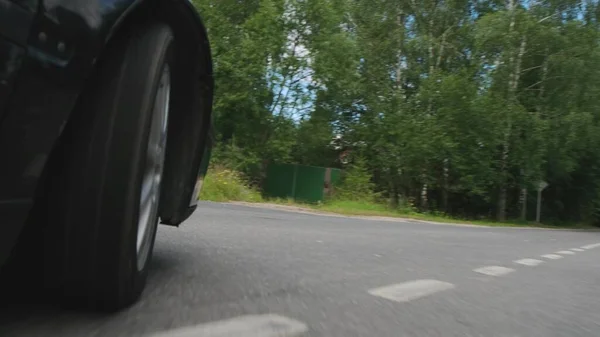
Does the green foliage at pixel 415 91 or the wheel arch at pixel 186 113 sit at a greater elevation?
the green foliage at pixel 415 91

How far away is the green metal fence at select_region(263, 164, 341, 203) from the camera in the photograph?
1031 inches

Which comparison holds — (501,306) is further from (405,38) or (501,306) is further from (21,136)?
(405,38)

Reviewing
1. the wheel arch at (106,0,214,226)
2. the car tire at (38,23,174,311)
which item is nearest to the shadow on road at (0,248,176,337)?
the car tire at (38,23,174,311)

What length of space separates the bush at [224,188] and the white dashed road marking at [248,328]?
56.8 ft

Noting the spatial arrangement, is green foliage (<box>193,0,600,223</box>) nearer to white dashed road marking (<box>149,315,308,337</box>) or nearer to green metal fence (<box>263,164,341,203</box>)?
green metal fence (<box>263,164,341,203</box>)

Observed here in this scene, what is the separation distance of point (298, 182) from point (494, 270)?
2066 cm

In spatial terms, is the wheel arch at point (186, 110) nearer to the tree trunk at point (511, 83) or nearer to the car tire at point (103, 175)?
the car tire at point (103, 175)

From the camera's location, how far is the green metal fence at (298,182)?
2619 cm

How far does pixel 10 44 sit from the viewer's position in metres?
1.62

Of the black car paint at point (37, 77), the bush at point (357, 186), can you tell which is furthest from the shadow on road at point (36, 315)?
the bush at point (357, 186)

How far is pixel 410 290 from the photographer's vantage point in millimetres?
4250

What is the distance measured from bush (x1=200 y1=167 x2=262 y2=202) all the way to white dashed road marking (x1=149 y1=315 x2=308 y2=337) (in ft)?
56.8

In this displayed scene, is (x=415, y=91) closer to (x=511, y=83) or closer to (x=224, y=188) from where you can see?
(x=511, y=83)

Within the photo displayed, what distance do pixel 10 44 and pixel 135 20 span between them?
2.61 ft
